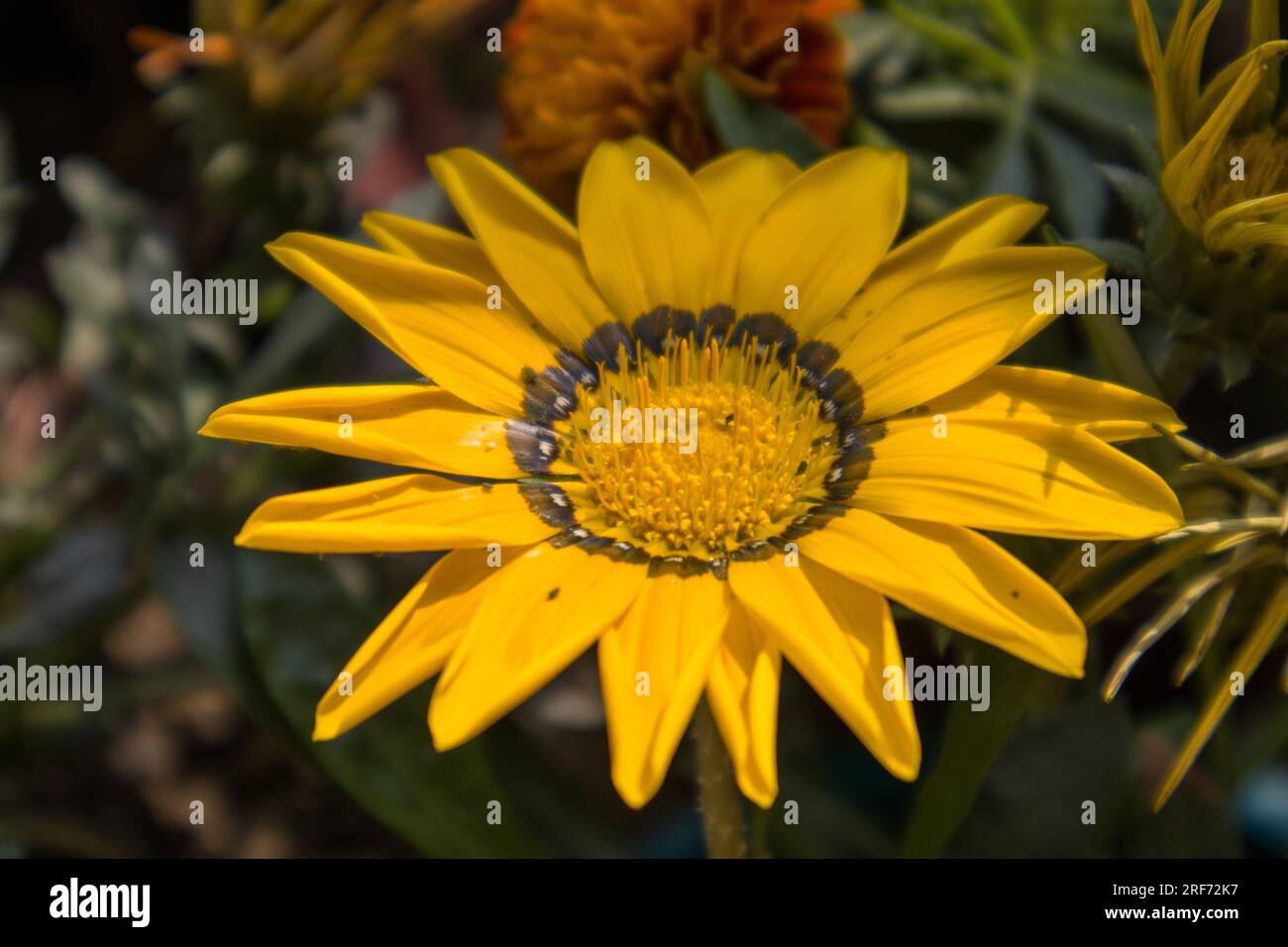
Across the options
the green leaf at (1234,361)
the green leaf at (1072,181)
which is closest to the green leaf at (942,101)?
the green leaf at (1072,181)

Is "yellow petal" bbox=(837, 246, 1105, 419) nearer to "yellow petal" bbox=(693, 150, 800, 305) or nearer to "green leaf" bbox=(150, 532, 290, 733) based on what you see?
"yellow petal" bbox=(693, 150, 800, 305)

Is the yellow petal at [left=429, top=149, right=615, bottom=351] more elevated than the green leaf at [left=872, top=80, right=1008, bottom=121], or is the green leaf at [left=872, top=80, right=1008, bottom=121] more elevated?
the green leaf at [left=872, top=80, right=1008, bottom=121]

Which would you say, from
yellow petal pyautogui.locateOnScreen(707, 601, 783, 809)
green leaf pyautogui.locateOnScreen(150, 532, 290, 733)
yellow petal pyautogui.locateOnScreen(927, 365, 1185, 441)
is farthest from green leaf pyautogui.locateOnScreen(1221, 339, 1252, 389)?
green leaf pyautogui.locateOnScreen(150, 532, 290, 733)

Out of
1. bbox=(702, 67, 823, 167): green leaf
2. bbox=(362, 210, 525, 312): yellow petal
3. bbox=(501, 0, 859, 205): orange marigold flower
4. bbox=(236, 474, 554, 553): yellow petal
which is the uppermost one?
bbox=(501, 0, 859, 205): orange marigold flower

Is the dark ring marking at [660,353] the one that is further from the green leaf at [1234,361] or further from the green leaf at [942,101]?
the green leaf at [942,101]

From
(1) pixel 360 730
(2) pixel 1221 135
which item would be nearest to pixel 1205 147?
Result: (2) pixel 1221 135

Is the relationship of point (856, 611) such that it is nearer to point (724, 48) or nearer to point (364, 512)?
point (364, 512)

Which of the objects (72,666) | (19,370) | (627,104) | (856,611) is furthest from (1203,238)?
(19,370)
